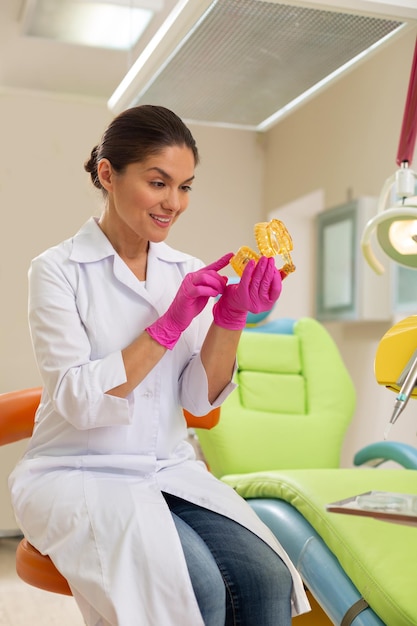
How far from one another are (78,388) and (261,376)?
1.50 metres

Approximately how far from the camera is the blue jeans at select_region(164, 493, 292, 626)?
1.27 meters

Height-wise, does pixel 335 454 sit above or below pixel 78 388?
below

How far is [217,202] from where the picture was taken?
3592 millimetres

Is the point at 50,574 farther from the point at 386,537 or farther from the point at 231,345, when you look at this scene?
the point at 386,537

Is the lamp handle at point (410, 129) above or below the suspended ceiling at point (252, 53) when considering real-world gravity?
below

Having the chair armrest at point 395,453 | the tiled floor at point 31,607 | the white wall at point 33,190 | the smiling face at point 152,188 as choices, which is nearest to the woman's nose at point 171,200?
the smiling face at point 152,188

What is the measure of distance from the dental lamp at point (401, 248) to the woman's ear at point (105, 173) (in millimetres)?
524

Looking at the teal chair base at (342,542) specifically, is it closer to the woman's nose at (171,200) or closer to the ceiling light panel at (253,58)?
the woman's nose at (171,200)

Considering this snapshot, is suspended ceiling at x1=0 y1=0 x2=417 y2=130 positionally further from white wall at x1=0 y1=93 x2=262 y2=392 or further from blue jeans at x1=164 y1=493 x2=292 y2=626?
blue jeans at x1=164 y1=493 x2=292 y2=626

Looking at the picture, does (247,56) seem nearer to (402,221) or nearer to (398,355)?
(402,221)

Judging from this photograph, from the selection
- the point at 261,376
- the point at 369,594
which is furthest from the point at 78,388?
the point at 261,376

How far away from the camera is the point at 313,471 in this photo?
1863 millimetres

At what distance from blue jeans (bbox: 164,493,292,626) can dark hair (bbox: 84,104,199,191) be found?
662 mm

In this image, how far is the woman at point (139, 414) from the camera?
1.26m
